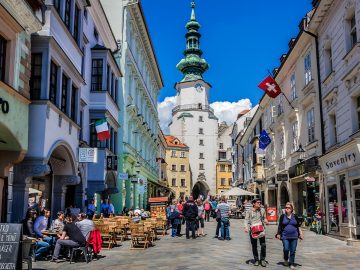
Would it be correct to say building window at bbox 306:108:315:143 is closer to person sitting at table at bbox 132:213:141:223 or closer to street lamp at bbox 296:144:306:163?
street lamp at bbox 296:144:306:163

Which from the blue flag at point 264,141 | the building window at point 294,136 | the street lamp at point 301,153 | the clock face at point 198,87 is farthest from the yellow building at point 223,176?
the street lamp at point 301,153

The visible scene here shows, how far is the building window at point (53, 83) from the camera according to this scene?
15.6m

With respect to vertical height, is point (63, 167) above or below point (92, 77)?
below

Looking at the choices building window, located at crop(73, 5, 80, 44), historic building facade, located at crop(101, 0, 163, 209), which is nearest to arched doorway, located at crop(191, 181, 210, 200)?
historic building facade, located at crop(101, 0, 163, 209)

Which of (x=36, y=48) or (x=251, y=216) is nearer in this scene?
(x=251, y=216)

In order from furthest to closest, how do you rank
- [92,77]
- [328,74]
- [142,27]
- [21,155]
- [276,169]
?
[142,27]
[276,169]
[92,77]
[328,74]
[21,155]

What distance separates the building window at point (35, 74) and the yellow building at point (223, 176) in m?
80.6

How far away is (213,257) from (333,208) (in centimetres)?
877

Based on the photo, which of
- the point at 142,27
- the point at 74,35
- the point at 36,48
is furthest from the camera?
the point at 142,27

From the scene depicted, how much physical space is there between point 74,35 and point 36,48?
3.43 m

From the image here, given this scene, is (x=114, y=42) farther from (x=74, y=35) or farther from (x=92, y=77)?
(x=74, y=35)

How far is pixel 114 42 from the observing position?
1196 inches

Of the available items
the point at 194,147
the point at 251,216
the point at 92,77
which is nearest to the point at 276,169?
the point at 92,77

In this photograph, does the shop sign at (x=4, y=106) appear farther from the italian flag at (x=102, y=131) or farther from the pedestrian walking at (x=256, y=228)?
the italian flag at (x=102, y=131)
